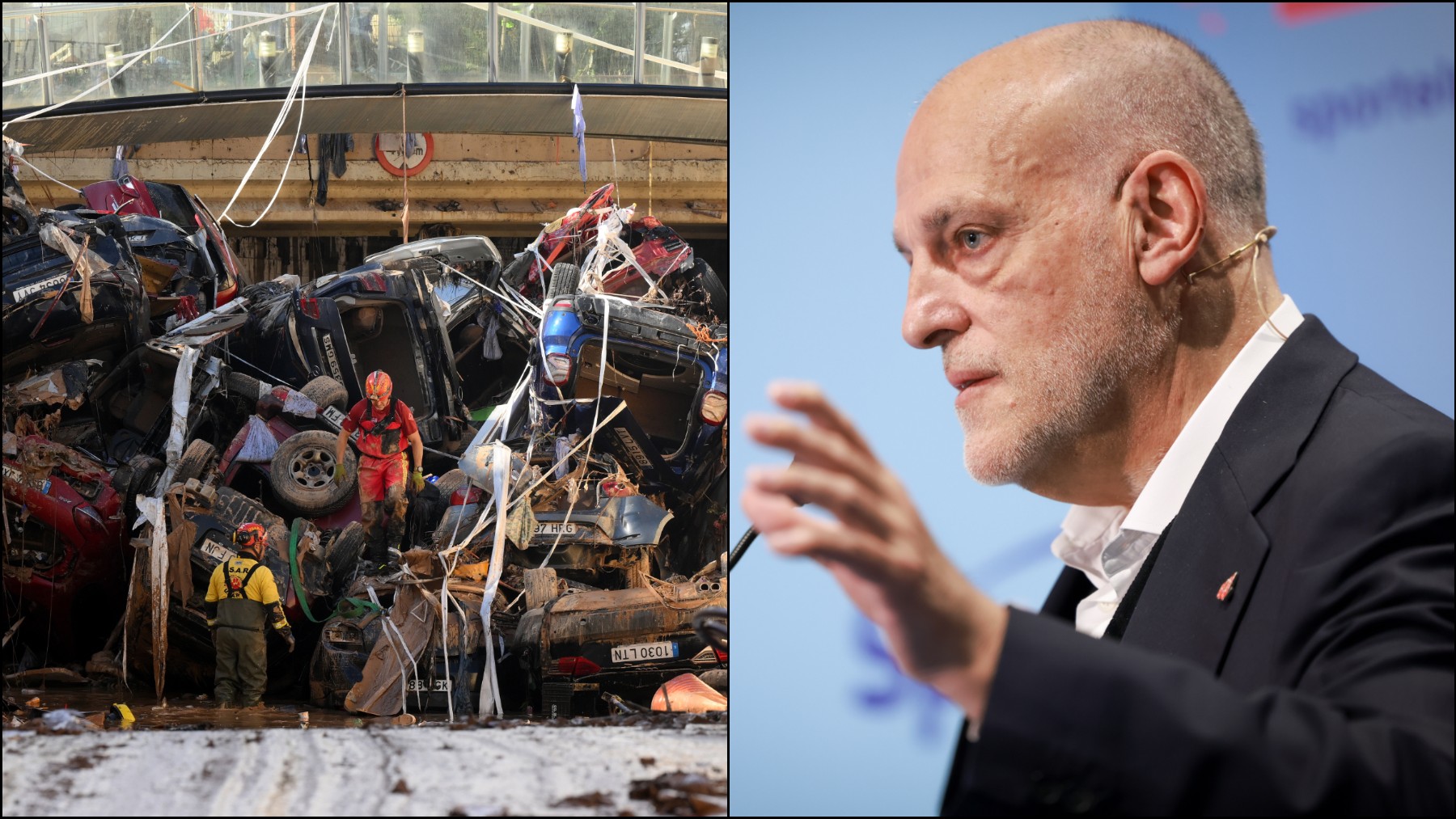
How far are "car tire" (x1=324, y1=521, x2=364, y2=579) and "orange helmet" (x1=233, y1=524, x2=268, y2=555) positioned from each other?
273 millimetres

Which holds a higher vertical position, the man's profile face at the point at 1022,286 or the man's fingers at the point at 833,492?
the man's profile face at the point at 1022,286

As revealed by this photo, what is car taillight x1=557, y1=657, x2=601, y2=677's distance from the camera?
391 cm

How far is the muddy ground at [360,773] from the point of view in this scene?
1.06 metres

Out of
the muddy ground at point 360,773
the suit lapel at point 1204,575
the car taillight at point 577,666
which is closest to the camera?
the suit lapel at point 1204,575

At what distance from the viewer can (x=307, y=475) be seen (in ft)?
14.3

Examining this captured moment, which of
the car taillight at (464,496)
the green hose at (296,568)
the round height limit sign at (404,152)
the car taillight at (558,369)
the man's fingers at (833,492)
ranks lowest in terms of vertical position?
the green hose at (296,568)

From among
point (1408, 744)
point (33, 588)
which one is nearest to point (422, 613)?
point (33, 588)

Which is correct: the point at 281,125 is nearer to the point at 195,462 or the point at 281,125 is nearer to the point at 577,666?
the point at 195,462

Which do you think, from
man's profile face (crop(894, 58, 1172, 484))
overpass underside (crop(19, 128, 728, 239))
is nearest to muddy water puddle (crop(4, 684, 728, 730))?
overpass underside (crop(19, 128, 728, 239))

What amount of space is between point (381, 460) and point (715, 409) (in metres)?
1.21

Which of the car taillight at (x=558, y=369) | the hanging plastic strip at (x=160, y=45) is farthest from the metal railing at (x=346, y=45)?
the car taillight at (x=558, y=369)

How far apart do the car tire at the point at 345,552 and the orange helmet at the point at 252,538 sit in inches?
10.8

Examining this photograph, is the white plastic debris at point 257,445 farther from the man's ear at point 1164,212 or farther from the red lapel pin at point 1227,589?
the red lapel pin at point 1227,589

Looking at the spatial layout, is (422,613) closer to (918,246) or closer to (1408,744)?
(918,246)
